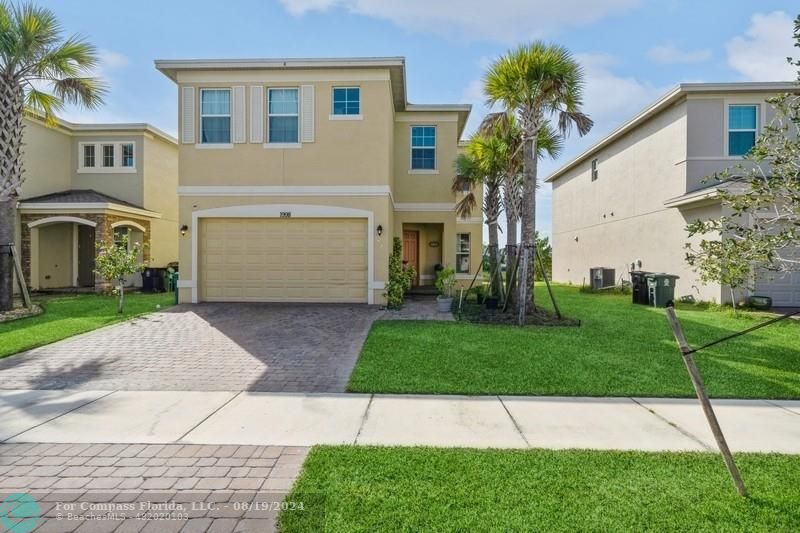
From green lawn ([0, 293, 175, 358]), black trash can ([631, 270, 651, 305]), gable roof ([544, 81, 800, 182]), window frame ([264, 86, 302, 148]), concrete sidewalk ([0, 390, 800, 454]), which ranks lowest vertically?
concrete sidewalk ([0, 390, 800, 454])

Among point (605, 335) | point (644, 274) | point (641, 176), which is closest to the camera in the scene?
point (605, 335)

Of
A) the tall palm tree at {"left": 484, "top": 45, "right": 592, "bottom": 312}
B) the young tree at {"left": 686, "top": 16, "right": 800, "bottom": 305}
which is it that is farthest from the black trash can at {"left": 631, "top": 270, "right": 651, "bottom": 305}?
the young tree at {"left": 686, "top": 16, "right": 800, "bottom": 305}

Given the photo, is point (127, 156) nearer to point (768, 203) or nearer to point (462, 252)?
point (462, 252)

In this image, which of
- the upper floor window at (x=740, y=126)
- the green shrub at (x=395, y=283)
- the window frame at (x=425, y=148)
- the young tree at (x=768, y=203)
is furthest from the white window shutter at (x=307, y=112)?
the upper floor window at (x=740, y=126)

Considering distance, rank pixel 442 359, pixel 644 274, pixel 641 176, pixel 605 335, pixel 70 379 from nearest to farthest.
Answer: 1. pixel 70 379
2. pixel 442 359
3. pixel 605 335
4. pixel 644 274
5. pixel 641 176

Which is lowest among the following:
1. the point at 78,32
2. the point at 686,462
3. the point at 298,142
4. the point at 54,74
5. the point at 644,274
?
the point at 686,462

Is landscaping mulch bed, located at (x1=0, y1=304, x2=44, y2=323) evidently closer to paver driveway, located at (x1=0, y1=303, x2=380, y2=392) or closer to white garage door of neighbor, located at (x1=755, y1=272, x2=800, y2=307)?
paver driveway, located at (x1=0, y1=303, x2=380, y2=392)

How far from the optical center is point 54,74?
37.3 feet

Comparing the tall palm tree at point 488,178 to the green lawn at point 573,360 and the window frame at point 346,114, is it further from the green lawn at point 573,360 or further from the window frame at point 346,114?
the green lawn at point 573,360

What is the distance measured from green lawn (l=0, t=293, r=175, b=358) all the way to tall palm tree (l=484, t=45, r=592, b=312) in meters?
9.97

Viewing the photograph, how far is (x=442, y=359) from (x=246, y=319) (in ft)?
18.4

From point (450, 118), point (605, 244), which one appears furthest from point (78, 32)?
point (605, 244)

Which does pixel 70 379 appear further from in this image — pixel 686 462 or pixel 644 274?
pixel 644 274

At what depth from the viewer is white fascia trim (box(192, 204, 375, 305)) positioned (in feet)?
40.4
